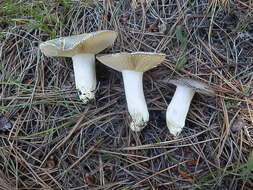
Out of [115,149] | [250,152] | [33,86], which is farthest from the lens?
[33,86]

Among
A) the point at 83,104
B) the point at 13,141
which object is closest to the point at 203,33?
the point at 83,104

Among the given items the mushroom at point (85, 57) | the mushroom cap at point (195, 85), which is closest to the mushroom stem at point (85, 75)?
the mushroom at point (85, 57)

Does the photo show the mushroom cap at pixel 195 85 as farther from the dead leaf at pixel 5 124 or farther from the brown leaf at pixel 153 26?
the dead leaf at pixel 5 124

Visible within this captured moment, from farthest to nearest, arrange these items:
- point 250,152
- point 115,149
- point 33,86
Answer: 1. point 33,86
2. point 115,149
3. point 250,152

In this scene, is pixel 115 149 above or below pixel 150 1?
below

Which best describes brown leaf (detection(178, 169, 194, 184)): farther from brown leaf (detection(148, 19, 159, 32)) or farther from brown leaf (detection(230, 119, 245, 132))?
brown leaf (detection(148, 19, 159, 32))

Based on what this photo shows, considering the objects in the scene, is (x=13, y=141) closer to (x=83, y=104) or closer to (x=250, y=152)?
(x=83, y=104)
